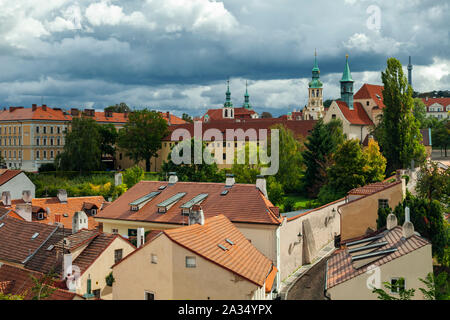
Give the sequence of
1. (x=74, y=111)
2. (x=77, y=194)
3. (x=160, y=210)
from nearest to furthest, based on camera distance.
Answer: (x=160, y=210)
(x=77, y=194)
(x=74, y=111)

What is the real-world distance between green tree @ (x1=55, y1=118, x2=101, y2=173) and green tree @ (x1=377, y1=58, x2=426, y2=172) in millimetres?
48654

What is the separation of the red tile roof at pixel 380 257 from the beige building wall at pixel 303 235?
587cm

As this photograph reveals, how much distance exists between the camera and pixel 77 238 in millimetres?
23703

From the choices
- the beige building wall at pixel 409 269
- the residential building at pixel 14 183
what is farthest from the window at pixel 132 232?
the residential building at pixel 14 183

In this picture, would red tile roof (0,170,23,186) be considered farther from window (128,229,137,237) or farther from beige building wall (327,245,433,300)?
beige building wall (327,245,433,300)

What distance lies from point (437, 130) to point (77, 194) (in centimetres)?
6419

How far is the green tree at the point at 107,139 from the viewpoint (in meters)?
88.1

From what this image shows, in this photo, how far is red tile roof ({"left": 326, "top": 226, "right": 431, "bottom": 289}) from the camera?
17484mm

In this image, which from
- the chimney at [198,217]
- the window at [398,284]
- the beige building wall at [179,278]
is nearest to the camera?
the window at [398,284]

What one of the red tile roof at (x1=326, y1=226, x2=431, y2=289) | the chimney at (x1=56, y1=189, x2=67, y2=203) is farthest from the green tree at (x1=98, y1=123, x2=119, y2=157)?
the red tile roof at (x1=326, y1=226, x2=431, y2=289)

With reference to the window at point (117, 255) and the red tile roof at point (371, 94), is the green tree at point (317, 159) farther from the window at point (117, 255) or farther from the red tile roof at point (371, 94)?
the window at point (117, 255)

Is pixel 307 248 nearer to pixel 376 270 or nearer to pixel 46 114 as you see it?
Result: pixel 376 270
